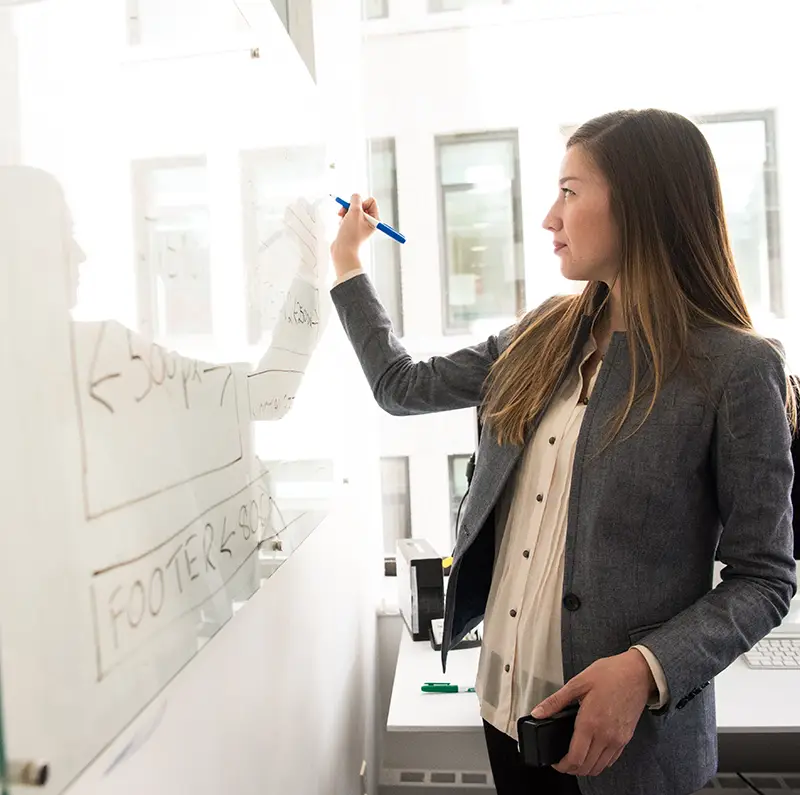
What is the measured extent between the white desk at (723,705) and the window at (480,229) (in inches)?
39.2

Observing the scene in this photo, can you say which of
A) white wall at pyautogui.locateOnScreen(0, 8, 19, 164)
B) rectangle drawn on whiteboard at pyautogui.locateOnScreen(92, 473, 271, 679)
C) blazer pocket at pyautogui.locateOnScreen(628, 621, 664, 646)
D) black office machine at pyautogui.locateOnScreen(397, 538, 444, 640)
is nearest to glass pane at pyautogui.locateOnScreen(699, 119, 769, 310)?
black office machine at pyautogui.locateOnScreen(397, 538, 444, 640)

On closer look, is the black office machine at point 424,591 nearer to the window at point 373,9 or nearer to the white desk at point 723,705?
the white desk at point 723,705

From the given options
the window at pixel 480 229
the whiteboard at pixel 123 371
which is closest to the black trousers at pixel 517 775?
the whiteboard at pixel 123 371

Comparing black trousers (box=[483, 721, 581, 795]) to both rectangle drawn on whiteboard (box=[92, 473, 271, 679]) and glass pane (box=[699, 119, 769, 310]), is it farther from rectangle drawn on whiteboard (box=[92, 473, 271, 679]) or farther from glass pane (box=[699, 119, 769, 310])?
glass pane (box=[699, 119, 769, 310])

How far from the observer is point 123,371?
20.4 inches

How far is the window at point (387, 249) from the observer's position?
216 centimetres

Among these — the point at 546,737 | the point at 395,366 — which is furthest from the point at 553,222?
the point at 546,737

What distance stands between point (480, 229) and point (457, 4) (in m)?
0.65

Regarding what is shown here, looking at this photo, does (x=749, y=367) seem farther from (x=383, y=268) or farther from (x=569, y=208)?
(x=383, y=268)

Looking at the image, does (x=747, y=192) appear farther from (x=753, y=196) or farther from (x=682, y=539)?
(x=682, y=539)

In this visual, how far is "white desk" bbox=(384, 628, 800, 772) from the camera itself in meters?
1.30

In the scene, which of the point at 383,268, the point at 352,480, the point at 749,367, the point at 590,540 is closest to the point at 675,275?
the point at 749,367

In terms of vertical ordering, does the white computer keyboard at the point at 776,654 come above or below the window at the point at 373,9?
below

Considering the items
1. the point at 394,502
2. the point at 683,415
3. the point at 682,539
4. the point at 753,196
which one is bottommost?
the point at 394,502
